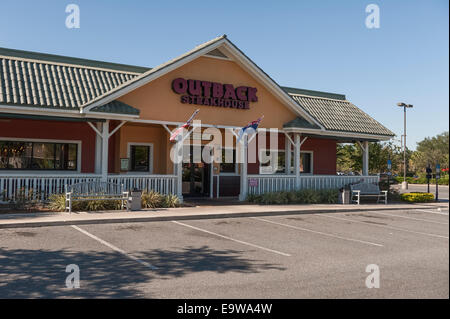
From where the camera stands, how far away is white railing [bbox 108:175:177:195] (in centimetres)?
1527

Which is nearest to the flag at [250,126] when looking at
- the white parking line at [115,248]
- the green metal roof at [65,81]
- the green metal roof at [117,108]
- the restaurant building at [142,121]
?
the restaurant building at [142,121]

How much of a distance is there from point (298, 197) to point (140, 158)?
285 inches

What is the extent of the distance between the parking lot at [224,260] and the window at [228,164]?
7922 millimetres

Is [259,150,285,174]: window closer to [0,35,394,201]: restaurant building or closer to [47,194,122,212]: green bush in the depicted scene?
[0,35,394,201]: restaurant building

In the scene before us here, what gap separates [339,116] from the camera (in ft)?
71.2

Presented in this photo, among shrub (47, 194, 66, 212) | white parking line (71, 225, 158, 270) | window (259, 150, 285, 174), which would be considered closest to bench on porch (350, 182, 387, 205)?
window (259, 150, 285, 174)

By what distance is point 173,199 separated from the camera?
1538 centimetres

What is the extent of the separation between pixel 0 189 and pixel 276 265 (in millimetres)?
10321

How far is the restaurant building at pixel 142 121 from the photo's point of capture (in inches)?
571

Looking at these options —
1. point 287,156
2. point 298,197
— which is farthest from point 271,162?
point 298,197

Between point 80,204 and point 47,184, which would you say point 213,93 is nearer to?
point 80,204

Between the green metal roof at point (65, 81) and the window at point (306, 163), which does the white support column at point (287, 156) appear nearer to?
the green metal roof at point (65, 81)
